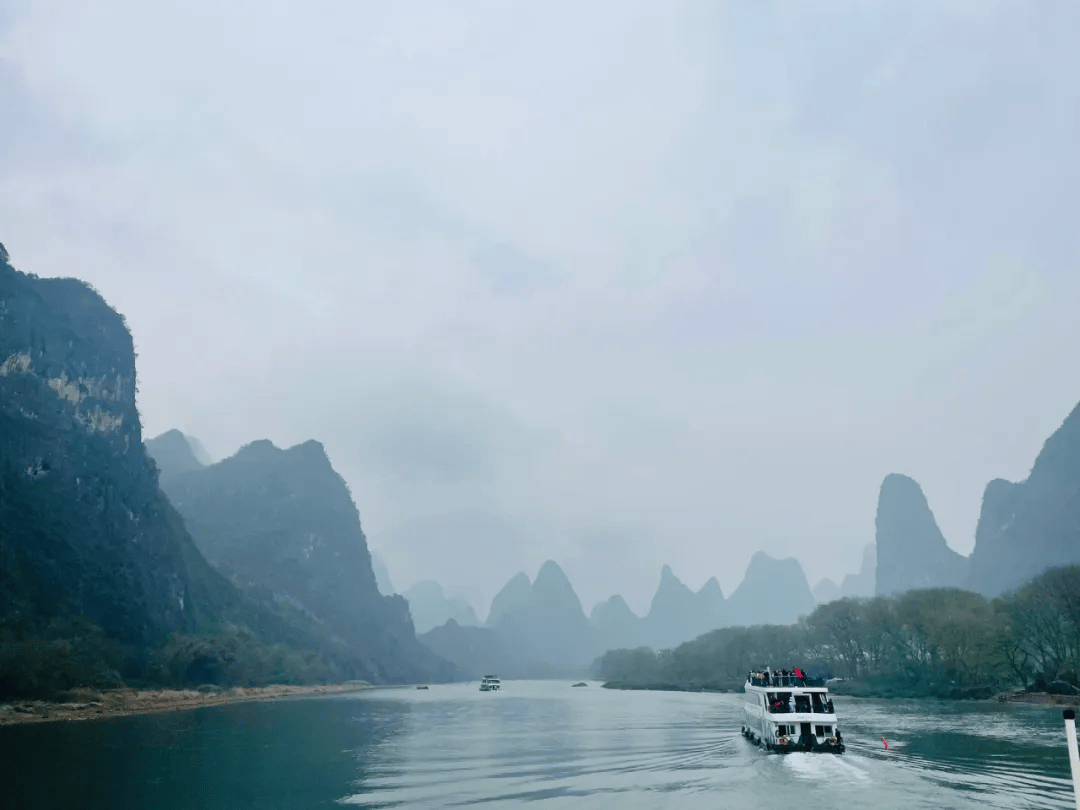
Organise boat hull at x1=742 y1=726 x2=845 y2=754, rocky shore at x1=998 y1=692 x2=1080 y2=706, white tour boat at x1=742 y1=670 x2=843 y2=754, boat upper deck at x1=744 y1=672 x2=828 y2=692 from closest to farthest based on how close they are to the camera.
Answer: boat hull at x1=742 y1=726 x2=845 y2=754
white tour boat at x1=742 y1=670 x2=843 y2=754
boat upper deck at x1=744 y1=672 x2=828 y2=692
rocky shore at x1=998 y1=692 x2=1080 y2=706

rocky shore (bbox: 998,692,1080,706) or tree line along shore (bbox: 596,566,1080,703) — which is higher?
tree line along shore (bbox: 596,566,1080,703)

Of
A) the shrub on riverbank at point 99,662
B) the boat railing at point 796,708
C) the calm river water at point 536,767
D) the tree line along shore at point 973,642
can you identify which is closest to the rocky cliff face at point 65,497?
the shrub on riverbank at point 99,662

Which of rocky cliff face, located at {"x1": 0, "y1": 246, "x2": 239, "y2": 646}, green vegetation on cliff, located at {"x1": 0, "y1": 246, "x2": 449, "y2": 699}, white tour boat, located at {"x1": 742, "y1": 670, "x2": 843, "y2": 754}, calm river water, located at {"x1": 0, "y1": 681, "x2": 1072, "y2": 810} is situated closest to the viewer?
calm river water, located at {"x1": 0, "y1": 681, "x2": 1072, "y2": 810}

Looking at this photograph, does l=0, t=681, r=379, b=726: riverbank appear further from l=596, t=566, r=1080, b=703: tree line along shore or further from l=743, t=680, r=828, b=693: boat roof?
l=596, t=566, r=1080, b=703: tree line along shore

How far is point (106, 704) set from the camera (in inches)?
4547

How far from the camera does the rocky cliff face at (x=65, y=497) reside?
142500mm

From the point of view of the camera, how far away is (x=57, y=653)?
375 ft

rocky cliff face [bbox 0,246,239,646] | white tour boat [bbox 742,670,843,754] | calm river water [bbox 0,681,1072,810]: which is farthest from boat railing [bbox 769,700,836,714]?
rocky cliff face [bbox 0,246,239,646]

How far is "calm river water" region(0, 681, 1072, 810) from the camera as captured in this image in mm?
41281

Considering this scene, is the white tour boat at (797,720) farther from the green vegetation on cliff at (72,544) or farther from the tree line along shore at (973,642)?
the green vegetation on cliff at (72,544)

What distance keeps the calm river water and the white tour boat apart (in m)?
1.81

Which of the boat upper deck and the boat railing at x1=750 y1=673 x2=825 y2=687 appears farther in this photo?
the boat railing at x1=750 y1=673 x2=825 y2=687

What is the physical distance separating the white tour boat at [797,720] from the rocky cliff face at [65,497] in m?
127

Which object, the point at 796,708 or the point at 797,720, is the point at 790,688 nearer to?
the point at 796,708
